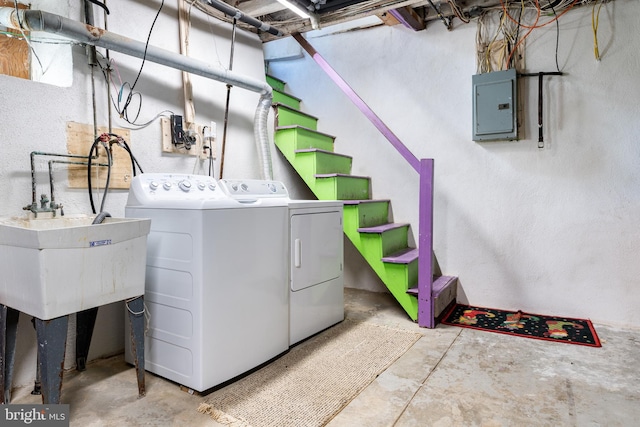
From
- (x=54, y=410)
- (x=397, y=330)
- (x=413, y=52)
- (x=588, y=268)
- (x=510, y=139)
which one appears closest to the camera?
(x=54, y=410)

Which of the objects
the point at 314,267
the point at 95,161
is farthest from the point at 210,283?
the point at 95,161

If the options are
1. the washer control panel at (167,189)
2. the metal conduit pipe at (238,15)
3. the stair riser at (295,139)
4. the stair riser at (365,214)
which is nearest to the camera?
the washer control panel at (167,189)

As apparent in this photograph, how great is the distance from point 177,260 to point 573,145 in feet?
9.41

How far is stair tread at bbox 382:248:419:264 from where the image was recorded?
2.67 metres

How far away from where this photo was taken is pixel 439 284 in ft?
9.53

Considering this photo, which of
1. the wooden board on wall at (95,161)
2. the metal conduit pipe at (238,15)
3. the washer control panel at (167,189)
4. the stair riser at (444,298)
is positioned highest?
the metal conduit pipe at (238,15)

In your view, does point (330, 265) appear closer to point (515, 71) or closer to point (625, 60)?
point (515, 71)

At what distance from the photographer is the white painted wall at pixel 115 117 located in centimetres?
182

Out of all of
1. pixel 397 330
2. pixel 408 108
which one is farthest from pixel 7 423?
pixel 408 108

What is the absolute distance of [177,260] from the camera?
1782mm

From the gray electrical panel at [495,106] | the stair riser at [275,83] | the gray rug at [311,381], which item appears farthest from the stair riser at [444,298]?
the stair riser at [275,83]

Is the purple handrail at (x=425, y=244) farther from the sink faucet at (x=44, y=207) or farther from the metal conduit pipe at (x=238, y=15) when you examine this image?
the sink faucet at (x=44, y=207)

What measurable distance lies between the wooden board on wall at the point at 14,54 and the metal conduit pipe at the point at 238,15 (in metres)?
1.10

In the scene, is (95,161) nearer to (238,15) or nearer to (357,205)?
(238,15)
